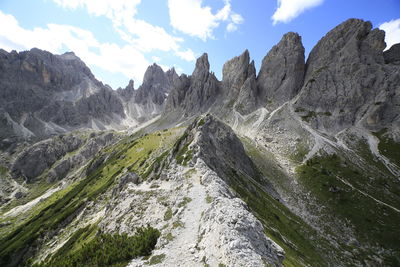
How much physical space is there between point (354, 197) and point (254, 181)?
31697mm

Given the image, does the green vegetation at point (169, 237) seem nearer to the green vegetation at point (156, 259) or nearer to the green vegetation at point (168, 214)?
the green vegetation at point (156, 259)

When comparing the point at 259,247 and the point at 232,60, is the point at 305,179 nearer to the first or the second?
the point at 259,247

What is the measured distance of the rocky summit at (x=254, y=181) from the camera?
21.4 meters

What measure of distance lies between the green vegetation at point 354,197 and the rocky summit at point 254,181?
353 millimetres

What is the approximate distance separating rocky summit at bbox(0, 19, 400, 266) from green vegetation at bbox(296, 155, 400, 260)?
1.16ft

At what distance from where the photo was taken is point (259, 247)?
1836 centimetres

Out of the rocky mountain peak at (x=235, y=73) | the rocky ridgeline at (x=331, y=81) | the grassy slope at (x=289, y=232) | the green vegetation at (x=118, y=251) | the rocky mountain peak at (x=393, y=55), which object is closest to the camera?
the green vegetation at (x=118, y=251)

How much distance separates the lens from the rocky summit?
21391 mm

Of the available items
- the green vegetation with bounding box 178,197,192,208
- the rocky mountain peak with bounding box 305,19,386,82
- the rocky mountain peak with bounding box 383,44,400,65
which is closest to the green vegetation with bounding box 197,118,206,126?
the green vegetation with bounding box 178,197,192,208

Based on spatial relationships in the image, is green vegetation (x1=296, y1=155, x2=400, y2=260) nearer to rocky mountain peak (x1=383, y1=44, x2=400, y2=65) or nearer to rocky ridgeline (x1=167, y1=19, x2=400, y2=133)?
rocky ridgeline (x1=167, y1=19, x2=400, y2=133)

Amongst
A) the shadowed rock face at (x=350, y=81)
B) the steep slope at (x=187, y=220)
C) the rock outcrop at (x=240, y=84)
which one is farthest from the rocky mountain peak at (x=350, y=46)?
the steep slope at (x=187, y=220)

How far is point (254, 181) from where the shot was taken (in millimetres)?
59500

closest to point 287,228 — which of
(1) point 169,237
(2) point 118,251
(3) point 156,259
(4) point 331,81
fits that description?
(1) point 169,237

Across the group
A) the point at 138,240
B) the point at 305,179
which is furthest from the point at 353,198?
the point at 138,240
